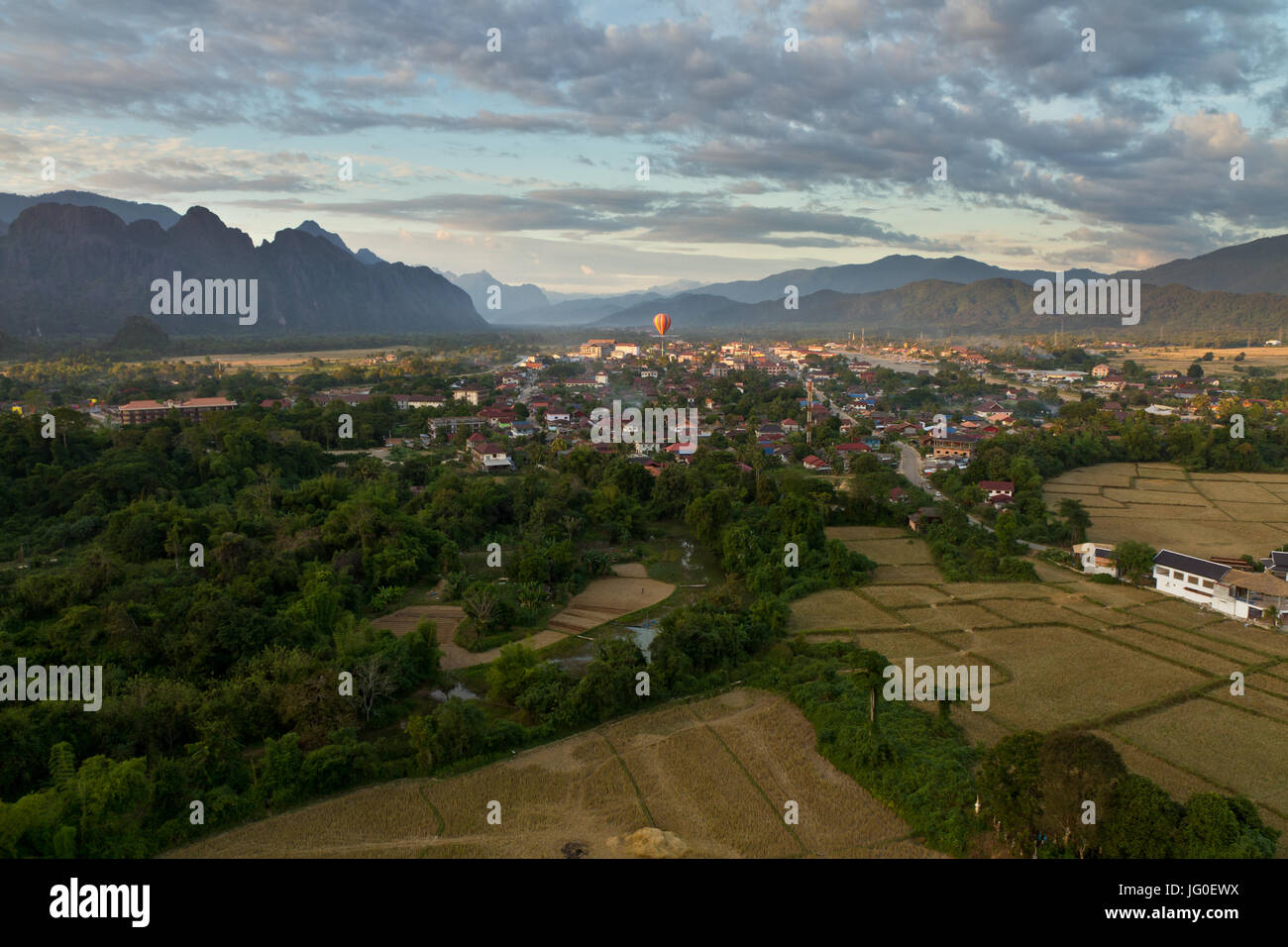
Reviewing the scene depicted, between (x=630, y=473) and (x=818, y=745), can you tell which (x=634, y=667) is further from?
(x=630, y=473)

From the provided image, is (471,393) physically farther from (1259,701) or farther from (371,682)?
(1259,701)

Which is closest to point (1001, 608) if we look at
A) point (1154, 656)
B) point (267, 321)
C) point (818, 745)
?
point (1154, 656)

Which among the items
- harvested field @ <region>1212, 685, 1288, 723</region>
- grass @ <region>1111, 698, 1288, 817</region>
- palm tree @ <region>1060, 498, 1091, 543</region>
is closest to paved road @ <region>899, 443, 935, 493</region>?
palm tree @ <region>1060, 498, 1091, 543</region>

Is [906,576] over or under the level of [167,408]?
under

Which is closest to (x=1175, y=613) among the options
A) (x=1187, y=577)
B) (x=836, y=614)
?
(x=1187, y=577)

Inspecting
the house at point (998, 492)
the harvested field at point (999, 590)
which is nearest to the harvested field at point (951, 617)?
the harvested field at point (999, 590)

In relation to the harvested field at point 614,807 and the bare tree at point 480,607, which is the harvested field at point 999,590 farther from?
the bare tree at point 480,607
